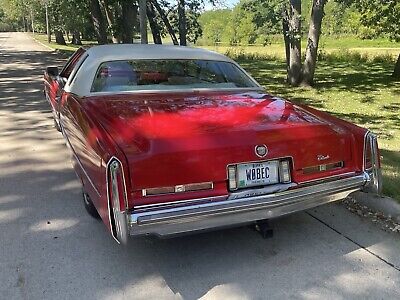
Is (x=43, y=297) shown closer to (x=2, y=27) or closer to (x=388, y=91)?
(x=388, y=91)

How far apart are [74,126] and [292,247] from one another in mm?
2111

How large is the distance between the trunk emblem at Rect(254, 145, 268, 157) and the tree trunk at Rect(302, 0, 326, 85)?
29.5 ft

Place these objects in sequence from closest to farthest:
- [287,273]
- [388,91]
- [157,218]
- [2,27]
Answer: [157,218] < [287,273] < [388,91] < [2,27]

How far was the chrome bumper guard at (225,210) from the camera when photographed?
253 centimetres

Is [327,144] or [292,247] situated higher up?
[327,144]

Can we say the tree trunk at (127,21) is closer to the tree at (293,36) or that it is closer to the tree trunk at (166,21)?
the tree trunk at (166,21)

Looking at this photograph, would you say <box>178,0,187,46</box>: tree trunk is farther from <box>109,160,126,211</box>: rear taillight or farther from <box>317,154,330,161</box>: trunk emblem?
<box>109,160,126,211</box>: rear taillight

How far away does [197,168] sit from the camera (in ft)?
8.70

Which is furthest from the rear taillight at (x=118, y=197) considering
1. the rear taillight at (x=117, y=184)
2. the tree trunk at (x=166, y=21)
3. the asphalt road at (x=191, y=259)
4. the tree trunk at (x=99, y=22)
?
the tree trunk at (x=99, y=22)

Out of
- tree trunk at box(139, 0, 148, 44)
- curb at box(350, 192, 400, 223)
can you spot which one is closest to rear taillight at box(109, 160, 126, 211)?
curb at box(350, 192, 400, 223)

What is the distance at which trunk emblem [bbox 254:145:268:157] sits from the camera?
2.75 meters

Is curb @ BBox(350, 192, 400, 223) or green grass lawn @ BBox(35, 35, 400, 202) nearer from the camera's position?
curb @ BBox(350, 192, 400, 223)

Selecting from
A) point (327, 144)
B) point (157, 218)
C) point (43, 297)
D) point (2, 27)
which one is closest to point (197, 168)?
point (157, 218)

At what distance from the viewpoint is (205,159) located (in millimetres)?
2660
